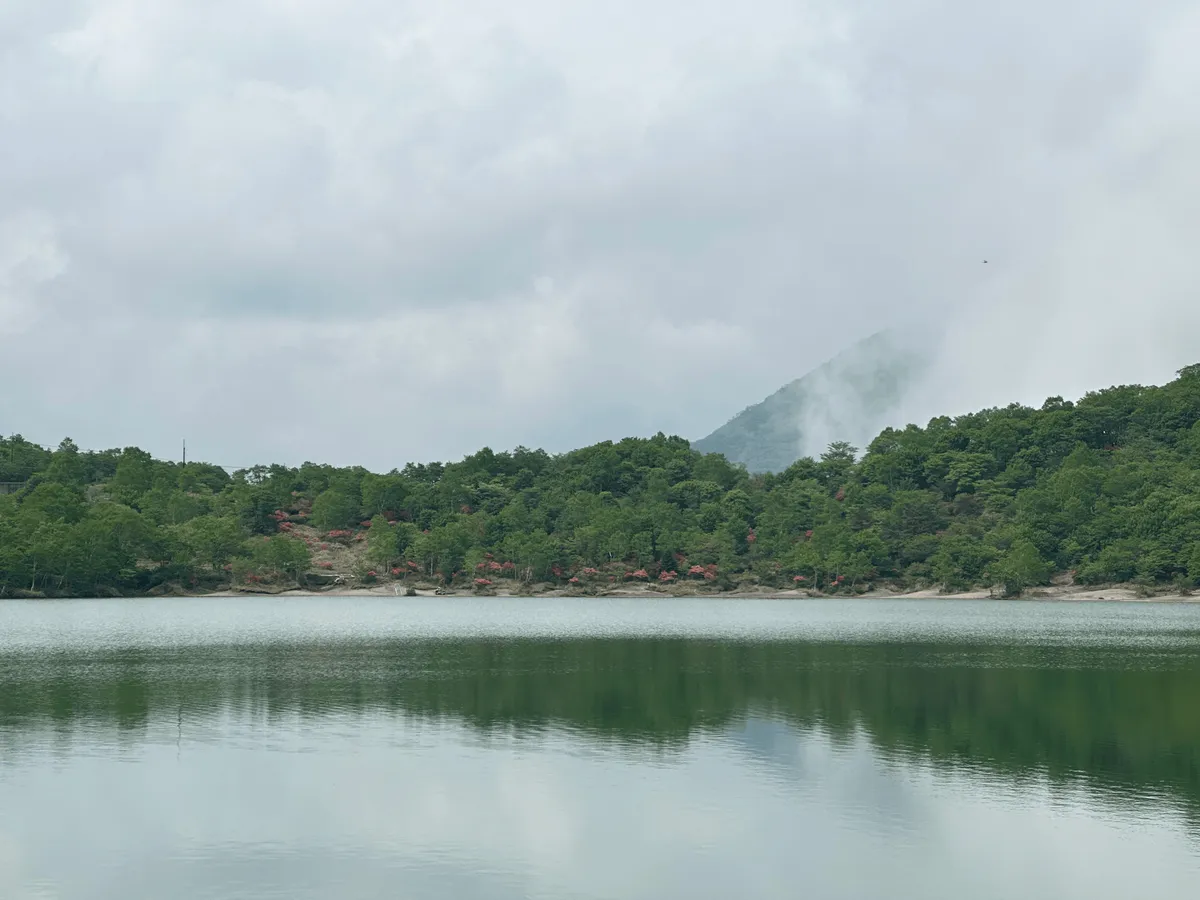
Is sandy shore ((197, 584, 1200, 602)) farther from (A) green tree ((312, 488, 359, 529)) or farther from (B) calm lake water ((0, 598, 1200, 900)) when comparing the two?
(B) calm lake water ((0, 598, 1200, 900))

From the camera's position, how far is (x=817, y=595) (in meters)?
167

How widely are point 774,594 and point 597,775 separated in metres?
140

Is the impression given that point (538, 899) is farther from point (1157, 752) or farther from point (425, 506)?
point (425, 506)

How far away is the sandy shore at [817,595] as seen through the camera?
5689 inches

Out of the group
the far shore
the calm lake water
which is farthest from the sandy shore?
the calm lake water

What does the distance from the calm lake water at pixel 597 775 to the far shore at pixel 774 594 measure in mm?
81152

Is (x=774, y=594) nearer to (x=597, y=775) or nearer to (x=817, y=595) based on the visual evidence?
(x=817, y=595)

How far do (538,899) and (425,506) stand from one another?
558 feet

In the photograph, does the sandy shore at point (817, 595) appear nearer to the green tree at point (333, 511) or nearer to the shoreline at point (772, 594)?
the shoreline at point (772, 594)

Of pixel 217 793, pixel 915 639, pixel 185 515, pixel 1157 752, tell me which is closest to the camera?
pixel 217 793

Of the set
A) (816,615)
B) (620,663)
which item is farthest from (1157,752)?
(816,615)

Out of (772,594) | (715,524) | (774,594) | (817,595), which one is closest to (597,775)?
(817,595)

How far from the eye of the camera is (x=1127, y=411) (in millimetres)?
186750

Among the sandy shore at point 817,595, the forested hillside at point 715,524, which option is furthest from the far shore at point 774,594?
the forested hillside at point 715,524
